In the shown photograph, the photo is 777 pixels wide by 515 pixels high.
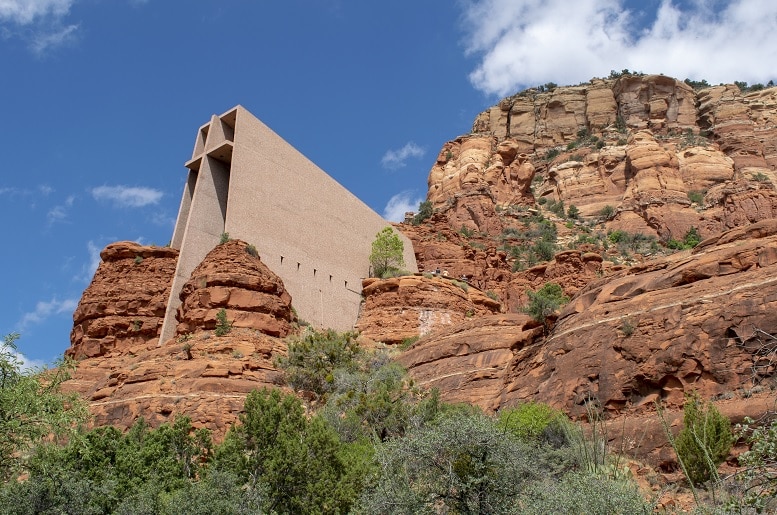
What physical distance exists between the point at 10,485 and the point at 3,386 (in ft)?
7.74

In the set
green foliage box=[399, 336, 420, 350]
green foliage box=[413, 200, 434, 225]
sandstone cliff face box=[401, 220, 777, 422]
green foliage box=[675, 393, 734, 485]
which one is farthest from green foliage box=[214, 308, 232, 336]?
green foliage box=[413, 200, 434, 225]

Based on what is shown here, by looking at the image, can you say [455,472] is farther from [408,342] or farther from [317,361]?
[408,342]

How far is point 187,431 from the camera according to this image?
819 inches

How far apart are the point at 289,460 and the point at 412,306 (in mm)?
20795

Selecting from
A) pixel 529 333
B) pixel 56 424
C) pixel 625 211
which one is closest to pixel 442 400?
pixel 529 333

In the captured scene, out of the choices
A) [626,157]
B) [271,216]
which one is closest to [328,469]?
[271,216]

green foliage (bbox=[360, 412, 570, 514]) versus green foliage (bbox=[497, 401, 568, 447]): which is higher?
green foliage (bbox=[497, 401, 568, 447])

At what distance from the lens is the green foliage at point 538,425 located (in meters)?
19.4

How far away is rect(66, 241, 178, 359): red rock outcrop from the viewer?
34.8 metres

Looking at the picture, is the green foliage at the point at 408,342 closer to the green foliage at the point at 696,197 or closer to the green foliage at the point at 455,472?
the green foliage at the point at 455,472

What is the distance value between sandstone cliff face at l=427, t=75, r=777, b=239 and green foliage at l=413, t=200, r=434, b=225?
0.75 m

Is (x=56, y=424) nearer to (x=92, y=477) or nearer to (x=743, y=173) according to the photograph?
(x=92, y=477)

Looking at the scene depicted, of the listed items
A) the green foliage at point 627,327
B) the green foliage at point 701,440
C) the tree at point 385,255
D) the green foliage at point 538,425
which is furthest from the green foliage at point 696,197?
the green foliage at point 701,440

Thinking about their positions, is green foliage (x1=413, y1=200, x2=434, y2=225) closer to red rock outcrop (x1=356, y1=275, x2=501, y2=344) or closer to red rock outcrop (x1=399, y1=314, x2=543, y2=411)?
red rock outcrop (x1=356, y1=275, x2=501, y2=344)
